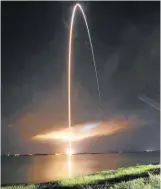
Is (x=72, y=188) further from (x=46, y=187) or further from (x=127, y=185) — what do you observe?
(x=127, y=185)

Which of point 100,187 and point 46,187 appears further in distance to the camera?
point 46,187

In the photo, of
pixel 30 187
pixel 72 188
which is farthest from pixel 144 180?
pixel 30 187

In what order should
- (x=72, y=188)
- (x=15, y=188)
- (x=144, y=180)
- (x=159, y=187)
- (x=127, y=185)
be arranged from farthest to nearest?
(x=15, y=188), (x=72, y=188), (x=144, y=180), (x=127, y=185), (x=159, y=187)

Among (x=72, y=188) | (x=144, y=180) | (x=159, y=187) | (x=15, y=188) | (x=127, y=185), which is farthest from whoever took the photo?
(x=15, y=188)

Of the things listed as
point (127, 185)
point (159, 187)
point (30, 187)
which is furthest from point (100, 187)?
point (30, 187)

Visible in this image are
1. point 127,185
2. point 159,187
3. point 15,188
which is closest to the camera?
point 159,187

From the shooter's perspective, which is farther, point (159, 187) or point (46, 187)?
point (46, 187)

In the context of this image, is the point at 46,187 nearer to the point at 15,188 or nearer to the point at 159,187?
the point at 15,188

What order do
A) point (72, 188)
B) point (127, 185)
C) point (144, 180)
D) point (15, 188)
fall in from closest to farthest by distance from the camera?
1. point (127, 185)
2. point (144, 180)
3. point (72, 188)
4. point (15, 188)
